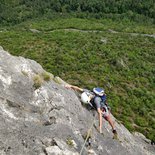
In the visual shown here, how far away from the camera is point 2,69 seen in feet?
63.0

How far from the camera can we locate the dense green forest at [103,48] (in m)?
56.1

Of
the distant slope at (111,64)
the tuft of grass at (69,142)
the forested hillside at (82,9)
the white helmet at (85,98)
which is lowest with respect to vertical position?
the forested hillside at (82,9)

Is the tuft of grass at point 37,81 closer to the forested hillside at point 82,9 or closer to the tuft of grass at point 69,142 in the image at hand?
the tuft of grass at point 69,142

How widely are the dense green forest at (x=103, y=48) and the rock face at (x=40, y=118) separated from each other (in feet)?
78.9

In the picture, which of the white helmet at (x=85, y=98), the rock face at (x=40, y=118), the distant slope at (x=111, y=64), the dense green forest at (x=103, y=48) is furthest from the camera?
the dense green forest at (x=103, y=48)

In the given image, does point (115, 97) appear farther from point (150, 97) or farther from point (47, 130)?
point (47, 130)

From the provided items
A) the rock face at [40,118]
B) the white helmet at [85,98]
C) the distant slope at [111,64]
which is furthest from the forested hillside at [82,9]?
the rock face at [40,118]

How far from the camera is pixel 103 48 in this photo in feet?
268

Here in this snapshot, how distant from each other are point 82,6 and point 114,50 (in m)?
72.2

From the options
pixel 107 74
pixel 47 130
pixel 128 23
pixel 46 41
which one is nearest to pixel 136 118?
pixel 107 74

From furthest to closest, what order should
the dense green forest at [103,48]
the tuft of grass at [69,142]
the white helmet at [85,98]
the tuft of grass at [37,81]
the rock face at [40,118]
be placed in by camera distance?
the dense green forest at [103,48], the white helmet at [85,98], the tuft of grass at [37,81], the tuft of grass at [69,142], the rock face at [40,118]

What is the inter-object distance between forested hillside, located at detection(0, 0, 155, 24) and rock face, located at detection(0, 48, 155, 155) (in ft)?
383

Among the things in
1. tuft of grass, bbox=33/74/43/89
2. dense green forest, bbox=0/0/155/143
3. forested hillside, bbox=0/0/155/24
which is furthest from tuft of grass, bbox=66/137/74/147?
forested hillside, bbox=0/0/155/24

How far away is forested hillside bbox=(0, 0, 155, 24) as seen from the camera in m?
140
